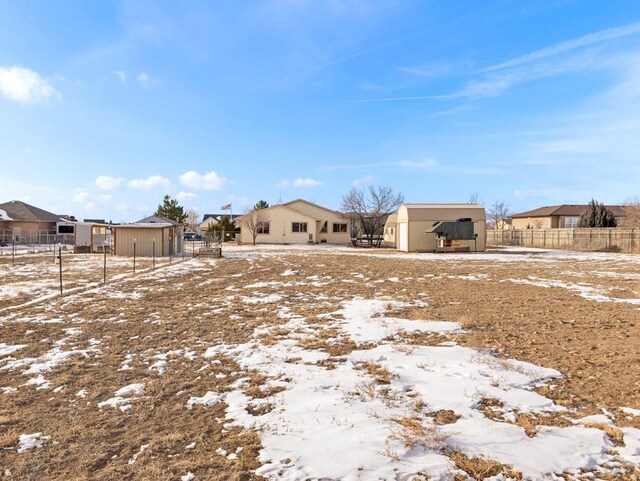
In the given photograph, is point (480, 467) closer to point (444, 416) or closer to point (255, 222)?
point (444, 416)

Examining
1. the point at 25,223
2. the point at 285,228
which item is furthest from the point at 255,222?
the point at 25,223

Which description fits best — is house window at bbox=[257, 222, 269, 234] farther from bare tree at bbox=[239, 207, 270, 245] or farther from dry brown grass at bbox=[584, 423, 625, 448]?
dry brown grass at bbox=[584, 423, 625, 448]

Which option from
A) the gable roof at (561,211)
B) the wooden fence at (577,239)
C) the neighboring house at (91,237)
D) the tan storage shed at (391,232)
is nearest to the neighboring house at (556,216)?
the gable roof at (561,211)

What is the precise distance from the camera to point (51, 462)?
2998 millimetres

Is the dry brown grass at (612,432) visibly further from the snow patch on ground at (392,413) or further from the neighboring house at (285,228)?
the neighboring house at (285,228)

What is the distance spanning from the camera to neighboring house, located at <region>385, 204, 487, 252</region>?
29.5 m

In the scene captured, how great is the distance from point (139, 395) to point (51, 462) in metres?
1.21

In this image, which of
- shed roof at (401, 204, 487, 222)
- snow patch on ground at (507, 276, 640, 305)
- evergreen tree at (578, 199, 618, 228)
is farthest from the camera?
evergreen tree at (578, 199, 618, 228)

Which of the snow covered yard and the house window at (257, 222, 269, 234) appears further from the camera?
the house window at (257, 222, 269, 234)

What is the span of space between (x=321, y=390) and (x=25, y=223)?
50508 millimetres

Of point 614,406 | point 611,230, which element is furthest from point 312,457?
point 611,230

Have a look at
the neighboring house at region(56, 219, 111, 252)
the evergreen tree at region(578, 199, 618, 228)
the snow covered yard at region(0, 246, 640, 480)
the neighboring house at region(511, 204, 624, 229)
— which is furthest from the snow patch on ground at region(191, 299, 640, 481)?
the neighboring house at region(511, 204, 624, 229)

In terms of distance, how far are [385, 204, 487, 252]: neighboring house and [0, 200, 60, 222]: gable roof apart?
133 feet

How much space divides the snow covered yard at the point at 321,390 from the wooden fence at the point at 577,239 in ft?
79.9
